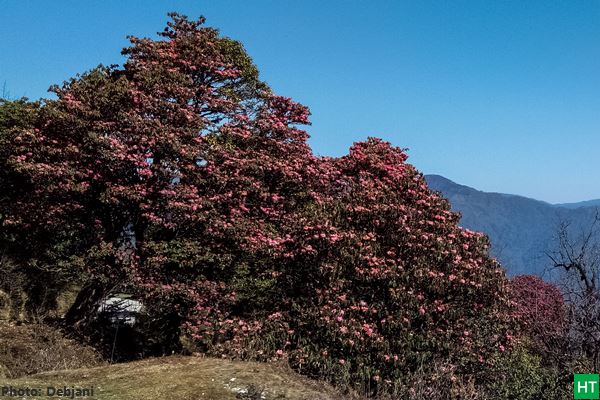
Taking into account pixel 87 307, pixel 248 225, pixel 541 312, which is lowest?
pixel 87 307

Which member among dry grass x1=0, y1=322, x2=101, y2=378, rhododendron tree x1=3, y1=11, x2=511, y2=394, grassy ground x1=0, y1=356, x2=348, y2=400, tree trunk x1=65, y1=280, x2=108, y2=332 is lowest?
dry grass x1=0, y1=322, x2=101, y2=378

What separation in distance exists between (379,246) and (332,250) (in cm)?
115

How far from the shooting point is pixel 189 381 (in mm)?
9289

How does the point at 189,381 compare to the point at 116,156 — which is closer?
the point at 189,381

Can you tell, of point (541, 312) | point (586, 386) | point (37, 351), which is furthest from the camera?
point (541, 312)

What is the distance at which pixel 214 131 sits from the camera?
16.7m

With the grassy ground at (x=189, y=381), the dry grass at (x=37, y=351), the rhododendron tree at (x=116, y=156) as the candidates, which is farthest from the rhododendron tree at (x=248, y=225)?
the dry grass at (x=37, y=351)

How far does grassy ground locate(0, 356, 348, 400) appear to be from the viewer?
342 inches

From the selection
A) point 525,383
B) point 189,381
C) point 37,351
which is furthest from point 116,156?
point 525,383

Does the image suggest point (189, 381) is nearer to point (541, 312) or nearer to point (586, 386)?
point (586, 386)

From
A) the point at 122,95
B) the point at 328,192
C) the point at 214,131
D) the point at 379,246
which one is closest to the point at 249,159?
the point at 214,131

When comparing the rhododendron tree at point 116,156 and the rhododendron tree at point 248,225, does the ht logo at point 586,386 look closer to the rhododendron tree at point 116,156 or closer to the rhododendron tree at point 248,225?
the rhododendron tree at point 248,225

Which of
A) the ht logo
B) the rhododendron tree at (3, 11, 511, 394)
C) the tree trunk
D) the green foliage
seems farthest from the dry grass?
the ht logo

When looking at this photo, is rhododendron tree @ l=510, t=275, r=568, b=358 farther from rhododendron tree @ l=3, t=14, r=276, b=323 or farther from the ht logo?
rhododendron tree @ l=3, t=14, r=276, b=323
